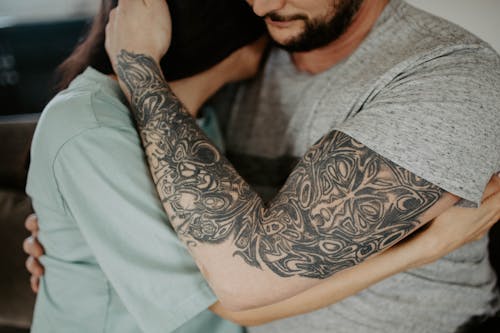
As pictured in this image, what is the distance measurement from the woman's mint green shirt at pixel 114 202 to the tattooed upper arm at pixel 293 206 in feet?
0.15

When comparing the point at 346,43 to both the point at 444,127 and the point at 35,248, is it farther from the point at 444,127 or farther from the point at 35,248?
the point at 35,248

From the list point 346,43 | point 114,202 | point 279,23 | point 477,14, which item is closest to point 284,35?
point 279,23

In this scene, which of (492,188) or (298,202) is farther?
(492,188)

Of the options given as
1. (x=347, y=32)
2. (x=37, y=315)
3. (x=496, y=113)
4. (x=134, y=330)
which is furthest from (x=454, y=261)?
(x=37, y=315)

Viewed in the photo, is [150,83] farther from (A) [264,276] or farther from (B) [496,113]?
(B) [496,113]

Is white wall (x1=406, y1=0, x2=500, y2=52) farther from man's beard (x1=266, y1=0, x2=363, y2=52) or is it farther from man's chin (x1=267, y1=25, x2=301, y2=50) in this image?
man's chin (x1=267, y1=25, x2=301, y2=50)

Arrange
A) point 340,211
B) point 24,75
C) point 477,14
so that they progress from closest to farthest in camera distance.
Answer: point 340,211 < point 477,14 < point 24,75

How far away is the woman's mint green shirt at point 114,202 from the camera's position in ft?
2.24

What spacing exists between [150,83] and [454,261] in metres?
0.83

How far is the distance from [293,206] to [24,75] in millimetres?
2052

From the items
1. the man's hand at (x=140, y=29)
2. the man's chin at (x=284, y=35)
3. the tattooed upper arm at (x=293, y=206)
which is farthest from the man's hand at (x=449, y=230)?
the man's hand at (x=140, y=29)

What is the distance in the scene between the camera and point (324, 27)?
921mm

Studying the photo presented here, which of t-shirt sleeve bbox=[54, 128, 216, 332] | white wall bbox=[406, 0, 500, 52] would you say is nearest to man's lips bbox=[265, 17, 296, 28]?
t-shirt sleeve bbox=[54, 128, 216, 332]

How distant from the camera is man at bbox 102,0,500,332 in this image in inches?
24.0
